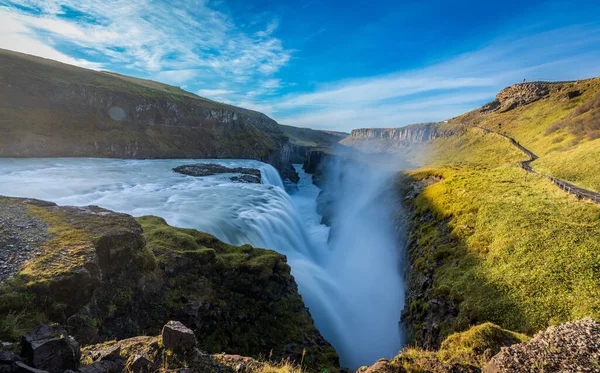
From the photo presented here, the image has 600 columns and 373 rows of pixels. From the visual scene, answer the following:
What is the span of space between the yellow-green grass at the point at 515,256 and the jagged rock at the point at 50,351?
18.1 metres

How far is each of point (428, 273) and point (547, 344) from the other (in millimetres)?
16803

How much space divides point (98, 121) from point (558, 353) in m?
126

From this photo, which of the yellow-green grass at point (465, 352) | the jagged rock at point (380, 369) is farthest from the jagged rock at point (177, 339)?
the yellow-green grass at point (465, 352)

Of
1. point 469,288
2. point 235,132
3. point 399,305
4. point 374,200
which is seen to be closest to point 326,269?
point 399,305

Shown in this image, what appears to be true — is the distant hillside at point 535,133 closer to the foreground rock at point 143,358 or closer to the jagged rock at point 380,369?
the jagged rock at point 380,369

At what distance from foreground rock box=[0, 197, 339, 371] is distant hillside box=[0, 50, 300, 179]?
263 ft

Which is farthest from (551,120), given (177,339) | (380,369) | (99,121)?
(99,121)

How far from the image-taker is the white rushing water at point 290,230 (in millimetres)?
27406

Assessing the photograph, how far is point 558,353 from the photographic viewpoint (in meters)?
8.12

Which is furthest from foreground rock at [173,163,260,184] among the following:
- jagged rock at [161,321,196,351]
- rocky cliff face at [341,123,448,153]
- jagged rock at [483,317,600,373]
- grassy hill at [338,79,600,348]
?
rocky cliff face at [341,123,448,153]

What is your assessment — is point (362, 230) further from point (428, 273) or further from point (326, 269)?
point (428, 273)

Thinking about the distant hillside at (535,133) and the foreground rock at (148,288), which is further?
the distant hillside at (535,133)

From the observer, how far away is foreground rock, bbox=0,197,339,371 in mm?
10203

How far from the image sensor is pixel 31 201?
18141mm
